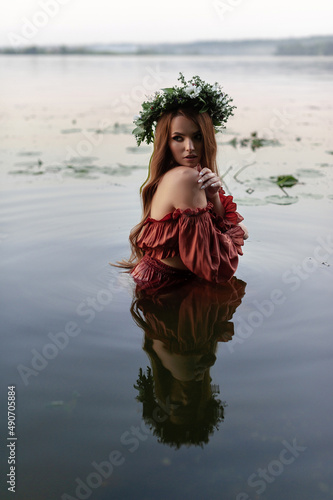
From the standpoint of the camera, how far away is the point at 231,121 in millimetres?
9211

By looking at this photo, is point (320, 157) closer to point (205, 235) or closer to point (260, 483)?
point (205, 235)

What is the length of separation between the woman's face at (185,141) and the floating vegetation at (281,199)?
204 cm

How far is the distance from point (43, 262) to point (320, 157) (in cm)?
427

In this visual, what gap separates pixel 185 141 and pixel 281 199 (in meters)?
2.27

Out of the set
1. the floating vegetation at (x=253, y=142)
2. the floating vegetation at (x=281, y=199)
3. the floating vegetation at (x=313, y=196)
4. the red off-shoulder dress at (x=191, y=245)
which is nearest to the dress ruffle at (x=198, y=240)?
the red off-shoulder dress at (x=191, y=245)

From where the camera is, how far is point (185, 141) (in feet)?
10.1

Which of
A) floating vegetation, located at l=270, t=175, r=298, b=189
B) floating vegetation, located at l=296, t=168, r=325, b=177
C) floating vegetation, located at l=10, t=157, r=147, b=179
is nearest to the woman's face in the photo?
floating vegetation, located at l=270, t=175, r=298, b=189

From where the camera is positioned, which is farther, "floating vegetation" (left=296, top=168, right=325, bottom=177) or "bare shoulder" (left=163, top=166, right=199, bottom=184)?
"floating vegetation" (left=296, top=168, right=325, bottom=177)

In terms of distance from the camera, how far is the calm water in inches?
75.3

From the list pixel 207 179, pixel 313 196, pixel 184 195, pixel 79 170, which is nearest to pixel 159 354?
pixel 184 195

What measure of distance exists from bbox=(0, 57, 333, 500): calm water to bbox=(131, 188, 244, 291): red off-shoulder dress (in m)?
0.12

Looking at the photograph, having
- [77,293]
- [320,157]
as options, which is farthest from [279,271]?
[320,157]

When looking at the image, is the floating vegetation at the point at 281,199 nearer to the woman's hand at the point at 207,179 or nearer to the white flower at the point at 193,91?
the woman's hand at the point at 207,179

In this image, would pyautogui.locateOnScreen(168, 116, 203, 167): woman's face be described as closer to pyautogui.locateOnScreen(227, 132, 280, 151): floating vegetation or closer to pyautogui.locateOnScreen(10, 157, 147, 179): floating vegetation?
pyautogui.locateOnScreen(10, 157, 147, 179): floating vegetation
